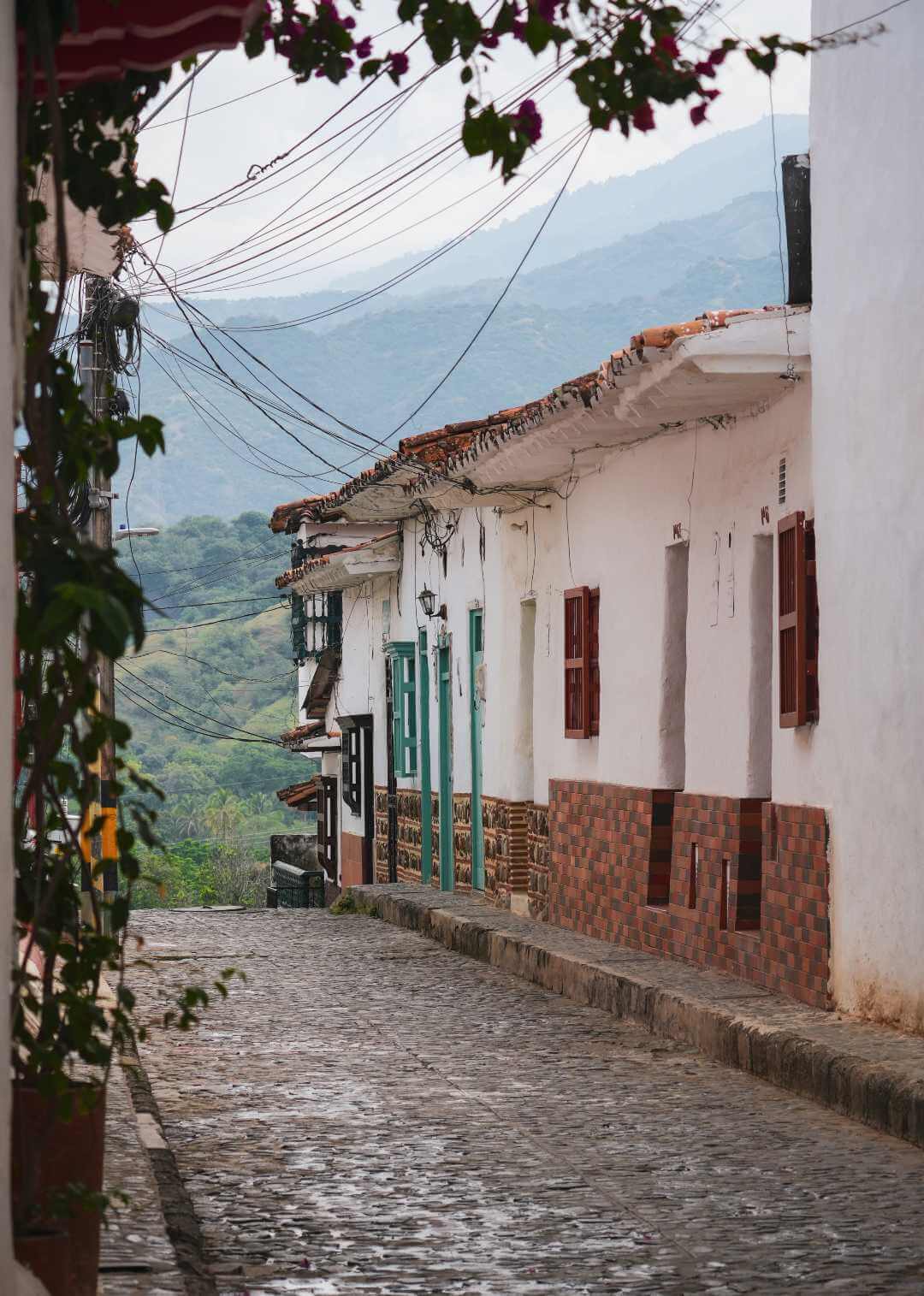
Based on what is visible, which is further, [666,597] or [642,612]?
[642,612]

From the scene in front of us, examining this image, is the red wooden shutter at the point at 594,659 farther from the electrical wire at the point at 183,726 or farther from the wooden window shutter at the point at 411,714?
the electrical wire at the point at 183,726

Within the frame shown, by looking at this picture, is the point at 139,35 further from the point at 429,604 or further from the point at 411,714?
the point at 411,714

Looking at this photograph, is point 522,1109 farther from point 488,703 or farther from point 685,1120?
point 488,703

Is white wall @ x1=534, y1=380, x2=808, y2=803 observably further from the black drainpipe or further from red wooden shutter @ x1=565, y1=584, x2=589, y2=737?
the black drainpipe

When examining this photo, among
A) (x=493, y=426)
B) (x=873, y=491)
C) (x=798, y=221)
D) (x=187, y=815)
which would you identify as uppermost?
(x=798, y=221)

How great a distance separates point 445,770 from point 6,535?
16248 millimetres

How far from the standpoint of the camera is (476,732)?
60.4 ft

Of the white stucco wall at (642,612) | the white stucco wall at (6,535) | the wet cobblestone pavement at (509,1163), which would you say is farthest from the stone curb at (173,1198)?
the white stucco wall at (642,612)

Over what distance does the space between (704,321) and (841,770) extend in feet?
7.94

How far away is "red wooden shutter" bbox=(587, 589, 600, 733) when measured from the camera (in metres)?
14.4

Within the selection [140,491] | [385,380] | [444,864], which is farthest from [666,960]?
[385,380]

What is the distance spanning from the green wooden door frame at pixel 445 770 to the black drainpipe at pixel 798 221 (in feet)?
29.9

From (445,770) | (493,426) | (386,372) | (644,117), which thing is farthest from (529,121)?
(386,372)

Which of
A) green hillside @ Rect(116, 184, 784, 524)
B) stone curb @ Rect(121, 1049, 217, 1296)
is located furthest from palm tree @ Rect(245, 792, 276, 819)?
green hillside @ Rect(116, 184, 784, 524)
